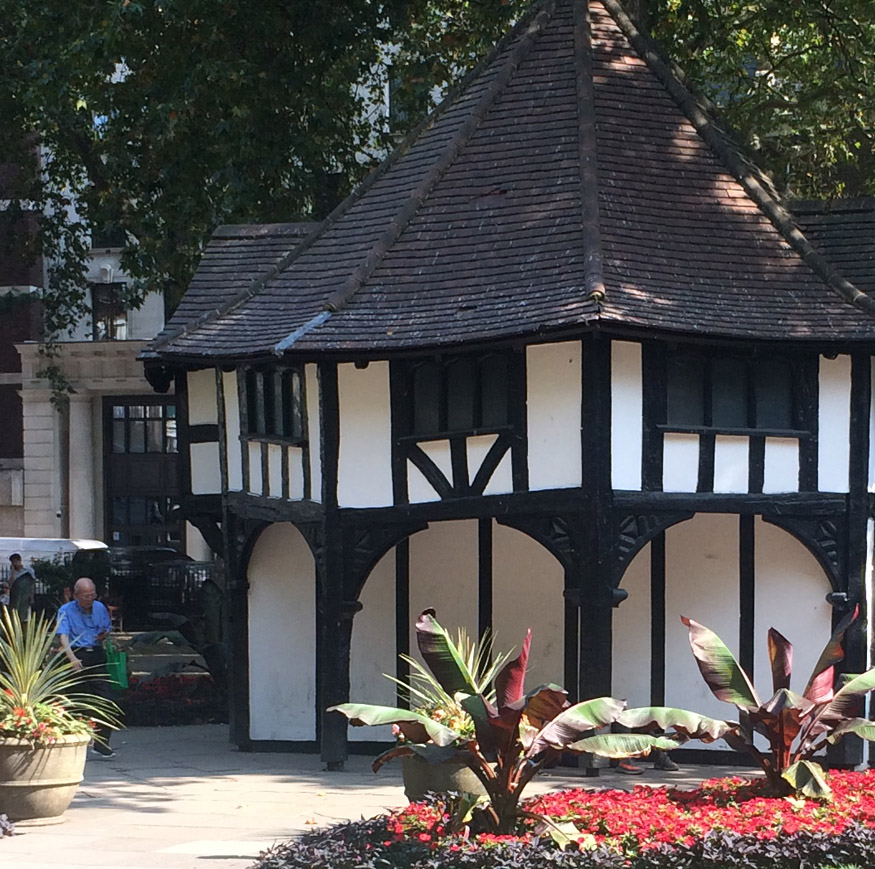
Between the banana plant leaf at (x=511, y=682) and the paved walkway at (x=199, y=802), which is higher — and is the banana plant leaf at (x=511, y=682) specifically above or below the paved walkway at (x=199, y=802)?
above

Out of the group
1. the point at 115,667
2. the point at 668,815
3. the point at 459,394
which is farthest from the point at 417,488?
the point at 668,815

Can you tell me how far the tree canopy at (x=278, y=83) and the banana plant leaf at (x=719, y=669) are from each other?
12.6 metres

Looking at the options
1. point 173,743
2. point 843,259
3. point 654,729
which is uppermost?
point 843,259

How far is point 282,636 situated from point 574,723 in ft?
29.6

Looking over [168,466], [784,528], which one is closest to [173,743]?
[784,528]

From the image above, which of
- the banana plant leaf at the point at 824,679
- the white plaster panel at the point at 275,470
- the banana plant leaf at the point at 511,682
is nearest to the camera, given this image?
the banana plant leaf at the point at 511,682

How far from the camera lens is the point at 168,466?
44.0m

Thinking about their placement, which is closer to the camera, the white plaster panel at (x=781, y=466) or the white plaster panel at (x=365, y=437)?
the white plaster panel at (x=781, y=466)

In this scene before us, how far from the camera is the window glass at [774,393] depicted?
1823cm

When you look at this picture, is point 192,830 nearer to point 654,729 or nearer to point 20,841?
point 20,841

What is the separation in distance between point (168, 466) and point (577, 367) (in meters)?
27.6

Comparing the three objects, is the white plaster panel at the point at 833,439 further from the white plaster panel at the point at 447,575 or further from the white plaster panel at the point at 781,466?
the white plaster panel at the point at 447,575

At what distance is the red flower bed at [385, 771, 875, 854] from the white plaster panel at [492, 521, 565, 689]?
6.86m

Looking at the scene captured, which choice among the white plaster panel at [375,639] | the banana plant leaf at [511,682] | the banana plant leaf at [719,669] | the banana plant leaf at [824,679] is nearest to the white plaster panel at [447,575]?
the white plaster panel at [375,639]
